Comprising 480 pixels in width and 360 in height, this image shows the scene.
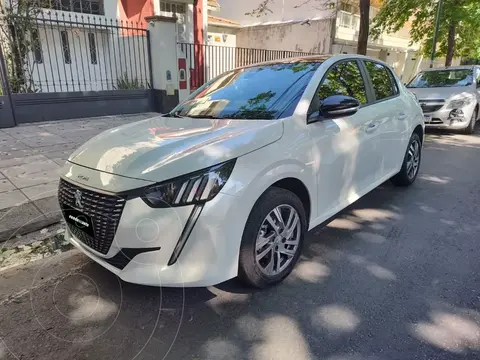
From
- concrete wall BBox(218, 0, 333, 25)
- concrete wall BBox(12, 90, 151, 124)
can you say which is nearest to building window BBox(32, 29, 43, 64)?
concrete wall BBox(12, 90, 151, 124)

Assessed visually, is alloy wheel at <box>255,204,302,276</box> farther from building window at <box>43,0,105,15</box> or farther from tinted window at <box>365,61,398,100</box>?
building window at <box>43,0,105,15</box>

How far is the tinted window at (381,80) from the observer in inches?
158

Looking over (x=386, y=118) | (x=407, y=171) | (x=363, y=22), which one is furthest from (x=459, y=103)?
(x=386, y=118)

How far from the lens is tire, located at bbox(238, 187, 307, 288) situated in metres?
2.40

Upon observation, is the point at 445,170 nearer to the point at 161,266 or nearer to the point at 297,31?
the point at 161,266

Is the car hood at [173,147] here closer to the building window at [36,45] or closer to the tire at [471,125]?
the building window at [36,45]

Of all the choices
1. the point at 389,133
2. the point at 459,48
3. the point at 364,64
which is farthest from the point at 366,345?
the point at 459,48

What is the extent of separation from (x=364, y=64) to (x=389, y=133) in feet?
2.68

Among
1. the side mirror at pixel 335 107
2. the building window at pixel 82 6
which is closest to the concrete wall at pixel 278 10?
the building window at pixel 82 6

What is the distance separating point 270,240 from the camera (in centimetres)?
261

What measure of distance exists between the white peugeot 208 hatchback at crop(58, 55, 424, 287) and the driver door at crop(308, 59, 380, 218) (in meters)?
0.01

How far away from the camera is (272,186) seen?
2.56 meters

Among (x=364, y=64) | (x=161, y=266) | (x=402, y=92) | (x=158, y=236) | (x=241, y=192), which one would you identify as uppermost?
(x=364, y=64)

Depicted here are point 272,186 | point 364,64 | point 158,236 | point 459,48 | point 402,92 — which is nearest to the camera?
point 158,236
